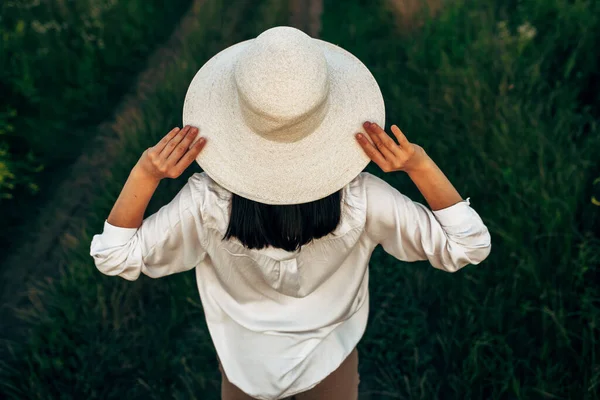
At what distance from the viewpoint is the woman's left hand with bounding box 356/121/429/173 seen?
1.46m

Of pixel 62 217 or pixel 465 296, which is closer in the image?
pixel 465 296

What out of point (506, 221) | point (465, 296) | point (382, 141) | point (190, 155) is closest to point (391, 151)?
point (382, 141)

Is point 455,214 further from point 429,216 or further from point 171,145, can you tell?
point 171,145

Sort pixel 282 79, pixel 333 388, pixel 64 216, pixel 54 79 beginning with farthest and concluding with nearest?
pixel 54 79, pixel 64 216, pixel 333 388, pixel 282 79

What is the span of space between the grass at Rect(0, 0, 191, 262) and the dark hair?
2.43 metres

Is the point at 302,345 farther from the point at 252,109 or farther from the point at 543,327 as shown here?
the point at 543,327

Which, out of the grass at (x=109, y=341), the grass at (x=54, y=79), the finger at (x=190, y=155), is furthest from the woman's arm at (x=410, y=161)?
the grass at (x=54, y=79)

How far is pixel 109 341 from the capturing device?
9.37 ft

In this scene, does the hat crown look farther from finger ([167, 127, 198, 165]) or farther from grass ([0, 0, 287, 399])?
grass ([0, 0, 287, 399])

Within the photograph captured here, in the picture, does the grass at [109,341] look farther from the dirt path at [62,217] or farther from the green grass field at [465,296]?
the dirt path at [62,217]

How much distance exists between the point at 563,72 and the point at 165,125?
261cm

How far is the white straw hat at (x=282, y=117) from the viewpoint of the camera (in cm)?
135

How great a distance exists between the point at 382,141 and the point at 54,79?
3718 millimetres

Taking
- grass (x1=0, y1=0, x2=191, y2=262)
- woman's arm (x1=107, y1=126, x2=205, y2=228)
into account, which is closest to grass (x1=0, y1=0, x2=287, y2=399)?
grass (x1=0, y1=0, x2=191, y2=262)
